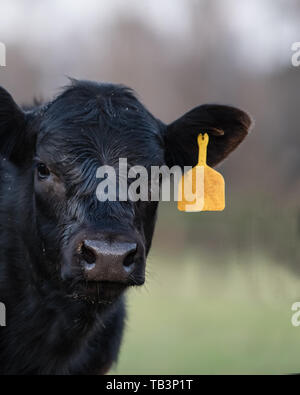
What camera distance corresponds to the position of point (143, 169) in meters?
2.84

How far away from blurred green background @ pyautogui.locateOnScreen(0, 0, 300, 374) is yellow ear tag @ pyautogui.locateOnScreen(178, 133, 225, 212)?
3678mm

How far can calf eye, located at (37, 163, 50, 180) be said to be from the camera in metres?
2.83

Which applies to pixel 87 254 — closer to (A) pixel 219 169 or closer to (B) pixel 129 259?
(B) pixel 129 259

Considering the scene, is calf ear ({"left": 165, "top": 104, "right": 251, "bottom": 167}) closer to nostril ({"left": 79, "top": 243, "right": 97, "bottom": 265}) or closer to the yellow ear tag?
the yellow ear tag

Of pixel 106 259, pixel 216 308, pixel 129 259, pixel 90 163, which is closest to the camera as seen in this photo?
pixel 106 259

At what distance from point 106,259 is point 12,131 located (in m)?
1.04

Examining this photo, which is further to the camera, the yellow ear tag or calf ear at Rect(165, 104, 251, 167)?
calf ear at Rect(165, 104, 251, 167)

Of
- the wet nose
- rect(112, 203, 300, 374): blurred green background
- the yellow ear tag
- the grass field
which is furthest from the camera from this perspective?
Result: rect(112, 203, 300, 374): blurred green background

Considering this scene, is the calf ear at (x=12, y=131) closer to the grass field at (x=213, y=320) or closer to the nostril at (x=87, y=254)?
the nostril at (x=87, y=254)

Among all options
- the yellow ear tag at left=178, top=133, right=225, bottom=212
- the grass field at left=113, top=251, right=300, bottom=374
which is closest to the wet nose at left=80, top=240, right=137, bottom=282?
the yellow ear tag at left=178, top=133, right=225, bottom=212

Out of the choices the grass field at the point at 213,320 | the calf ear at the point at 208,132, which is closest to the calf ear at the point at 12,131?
the calf ear at the point at 208,132

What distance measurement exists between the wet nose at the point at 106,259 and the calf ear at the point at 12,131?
2.87 feet

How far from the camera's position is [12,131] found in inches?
122

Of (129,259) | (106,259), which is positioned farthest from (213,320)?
(106,259)
